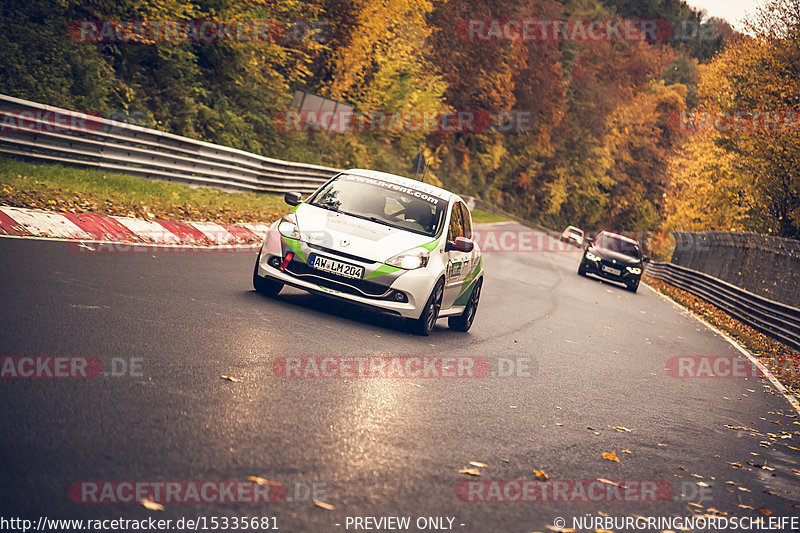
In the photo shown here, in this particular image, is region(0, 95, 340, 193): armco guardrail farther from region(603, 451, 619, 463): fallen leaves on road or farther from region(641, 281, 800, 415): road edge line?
region(641, 281, 800, 415): road edge line

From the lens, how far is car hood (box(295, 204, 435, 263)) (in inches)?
397

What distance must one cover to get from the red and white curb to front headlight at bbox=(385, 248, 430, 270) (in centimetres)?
429

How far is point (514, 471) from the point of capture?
578cm

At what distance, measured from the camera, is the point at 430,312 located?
1058 cm

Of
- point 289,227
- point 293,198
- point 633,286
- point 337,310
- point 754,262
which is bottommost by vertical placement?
point 633,286

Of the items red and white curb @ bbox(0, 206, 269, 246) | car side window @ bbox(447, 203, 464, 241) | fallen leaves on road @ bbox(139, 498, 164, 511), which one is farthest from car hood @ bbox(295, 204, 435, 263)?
fallen leaves on road @ bbox(139, 498, 164, 511)

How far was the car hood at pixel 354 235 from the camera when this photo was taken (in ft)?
33.1

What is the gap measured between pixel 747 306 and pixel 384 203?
48.7 ft
